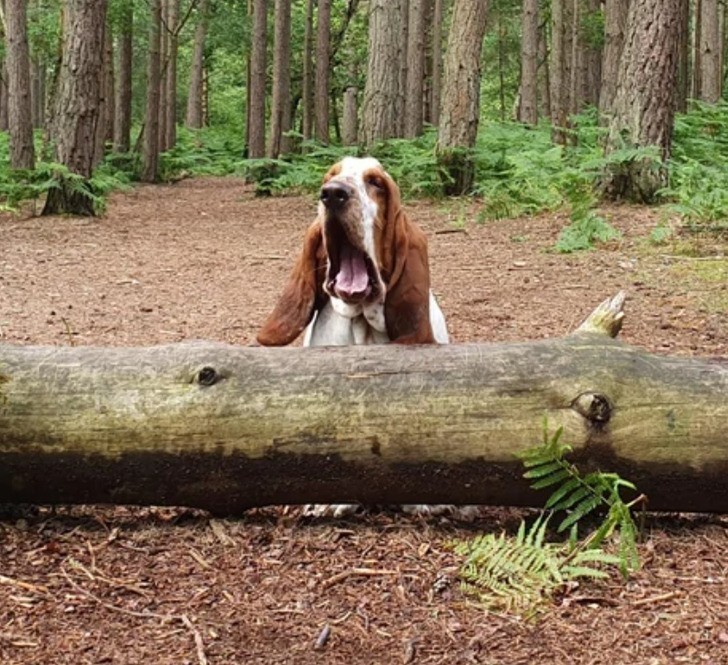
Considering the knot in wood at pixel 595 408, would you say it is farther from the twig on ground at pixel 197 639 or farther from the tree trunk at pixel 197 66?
the tree trunk at pixel 197 66

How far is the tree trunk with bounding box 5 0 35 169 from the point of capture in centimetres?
1505

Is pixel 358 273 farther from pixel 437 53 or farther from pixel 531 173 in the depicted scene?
pixel 437 53

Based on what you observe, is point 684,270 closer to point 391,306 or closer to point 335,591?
point 391,306

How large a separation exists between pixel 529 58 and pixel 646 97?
1330 cm

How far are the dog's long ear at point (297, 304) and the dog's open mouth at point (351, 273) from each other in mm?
113

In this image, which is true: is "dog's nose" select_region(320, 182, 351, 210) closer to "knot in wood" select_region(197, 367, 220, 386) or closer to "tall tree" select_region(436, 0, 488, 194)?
"knot in wood" select_region(197, 367, 220, 386)

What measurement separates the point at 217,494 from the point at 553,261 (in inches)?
262

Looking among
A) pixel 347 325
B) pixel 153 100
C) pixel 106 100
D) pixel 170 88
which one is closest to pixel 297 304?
pixel 347 325

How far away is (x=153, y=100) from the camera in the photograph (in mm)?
20719

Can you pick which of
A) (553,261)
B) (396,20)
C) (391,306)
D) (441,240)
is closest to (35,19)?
A: (396,20)

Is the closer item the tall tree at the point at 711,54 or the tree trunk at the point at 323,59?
the tall tree at the point at 711,54

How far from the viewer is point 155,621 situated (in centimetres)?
294

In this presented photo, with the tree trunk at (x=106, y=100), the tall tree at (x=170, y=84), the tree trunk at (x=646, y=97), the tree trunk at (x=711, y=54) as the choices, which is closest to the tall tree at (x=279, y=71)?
the tree trunk at (x=106, y=100)

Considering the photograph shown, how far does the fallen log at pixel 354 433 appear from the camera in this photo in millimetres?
3445
